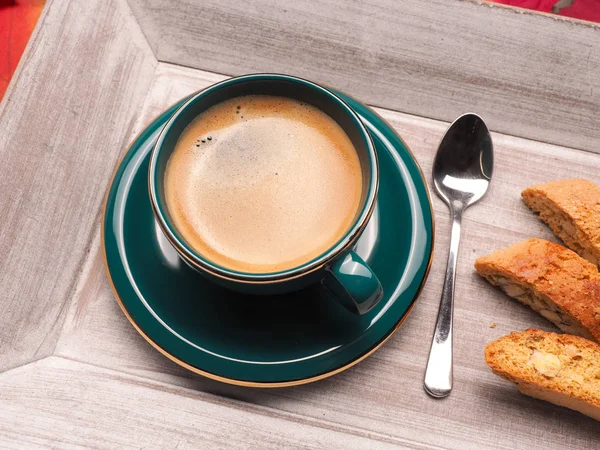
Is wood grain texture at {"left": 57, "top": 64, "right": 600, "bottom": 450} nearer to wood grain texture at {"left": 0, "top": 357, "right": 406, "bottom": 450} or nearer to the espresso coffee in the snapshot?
wood grain texture at {"left": 0, "top": 357, "right": 406, "bottom": 450}

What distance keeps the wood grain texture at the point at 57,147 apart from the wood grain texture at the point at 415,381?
0.19 ft

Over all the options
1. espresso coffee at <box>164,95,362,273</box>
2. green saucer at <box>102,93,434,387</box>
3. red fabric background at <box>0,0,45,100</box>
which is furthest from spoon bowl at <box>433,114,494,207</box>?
red fabric background at <box>0,0,45,100</box>

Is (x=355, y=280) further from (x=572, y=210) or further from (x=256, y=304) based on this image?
(x=572, y=210)

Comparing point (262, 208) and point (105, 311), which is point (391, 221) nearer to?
point (262, 208)

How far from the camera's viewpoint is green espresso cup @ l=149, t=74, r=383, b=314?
2.87 feet

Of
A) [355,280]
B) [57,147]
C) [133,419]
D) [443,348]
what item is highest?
[355,280]

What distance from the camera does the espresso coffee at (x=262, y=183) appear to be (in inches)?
37.4

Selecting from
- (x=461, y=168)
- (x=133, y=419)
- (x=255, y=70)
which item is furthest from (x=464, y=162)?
(x=133, y=419)

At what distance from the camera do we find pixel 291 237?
95cm

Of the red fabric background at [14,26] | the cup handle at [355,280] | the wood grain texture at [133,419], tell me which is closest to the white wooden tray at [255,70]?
the wood grain texture at [133,419]

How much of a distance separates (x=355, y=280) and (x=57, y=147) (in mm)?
682

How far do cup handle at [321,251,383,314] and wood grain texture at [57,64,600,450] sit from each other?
241mm

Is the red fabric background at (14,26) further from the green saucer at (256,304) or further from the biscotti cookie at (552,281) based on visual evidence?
the biscotti cookie at (552,281)

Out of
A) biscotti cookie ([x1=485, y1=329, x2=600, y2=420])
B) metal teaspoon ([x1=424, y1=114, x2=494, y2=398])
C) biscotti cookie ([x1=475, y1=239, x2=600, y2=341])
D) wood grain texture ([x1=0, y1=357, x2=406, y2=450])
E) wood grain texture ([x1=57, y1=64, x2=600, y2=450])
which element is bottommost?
wood grain texture ([x1=0, y1=357, x2=406, y2=450])
